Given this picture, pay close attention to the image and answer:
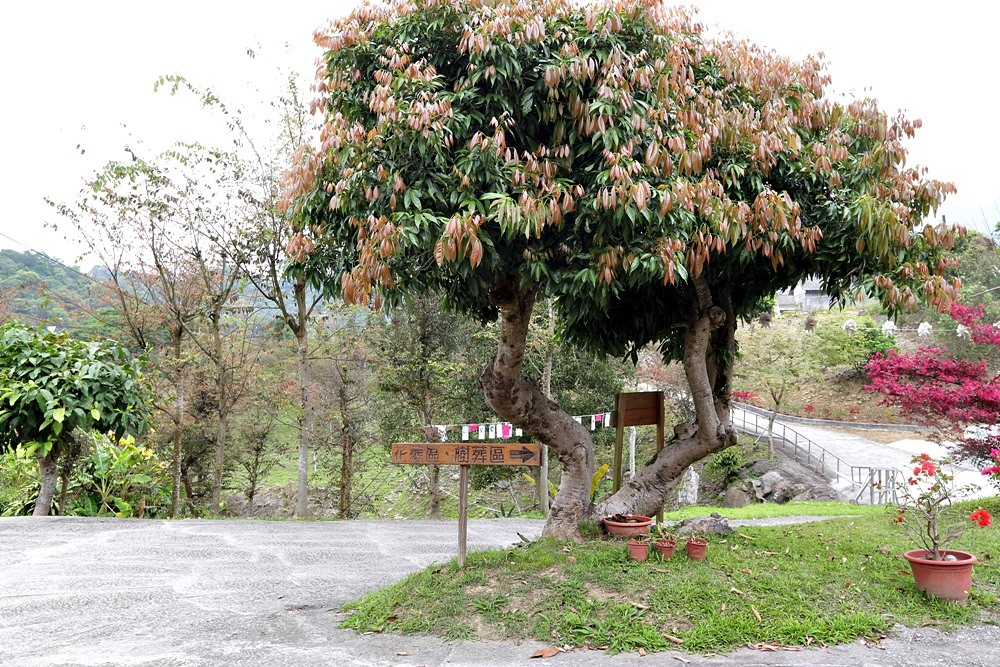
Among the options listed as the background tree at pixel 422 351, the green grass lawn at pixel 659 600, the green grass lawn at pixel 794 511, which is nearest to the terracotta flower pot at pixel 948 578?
the green grass lawn at pixel 659 600

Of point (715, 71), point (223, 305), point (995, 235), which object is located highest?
point (995, 235)

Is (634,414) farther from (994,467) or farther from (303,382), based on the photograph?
(303,382)

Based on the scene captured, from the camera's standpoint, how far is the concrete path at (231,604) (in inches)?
156

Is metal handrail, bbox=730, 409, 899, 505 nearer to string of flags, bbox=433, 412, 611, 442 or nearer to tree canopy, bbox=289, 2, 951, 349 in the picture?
string of flags, bbox=433, 412, 611, 442

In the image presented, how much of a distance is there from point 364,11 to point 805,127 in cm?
371

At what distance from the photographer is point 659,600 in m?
4.48

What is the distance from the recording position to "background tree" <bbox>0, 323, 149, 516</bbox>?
8.66 m

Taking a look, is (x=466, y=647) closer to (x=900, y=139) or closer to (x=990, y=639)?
(x=990, y=639)

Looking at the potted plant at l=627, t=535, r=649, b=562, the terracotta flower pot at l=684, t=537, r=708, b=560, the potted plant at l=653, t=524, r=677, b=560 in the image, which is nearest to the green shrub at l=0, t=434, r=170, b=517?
the potted plant at l=627, t=535, r=649, b=562

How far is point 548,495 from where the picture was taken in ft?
39.7

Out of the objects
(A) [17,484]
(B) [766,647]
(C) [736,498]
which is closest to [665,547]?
(B) [766,647]

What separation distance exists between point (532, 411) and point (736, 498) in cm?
1328

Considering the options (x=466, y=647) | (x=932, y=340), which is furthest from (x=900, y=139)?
(x=932, y=340)

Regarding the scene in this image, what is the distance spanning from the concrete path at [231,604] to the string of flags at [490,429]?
182cm
